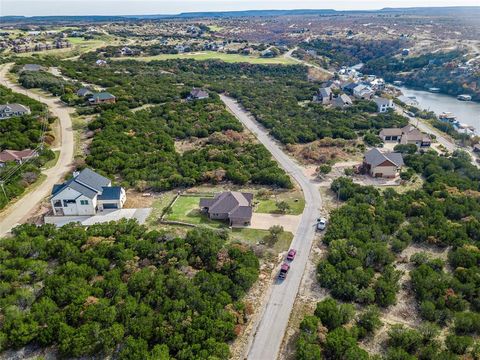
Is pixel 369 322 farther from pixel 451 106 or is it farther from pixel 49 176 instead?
pixel 451 106

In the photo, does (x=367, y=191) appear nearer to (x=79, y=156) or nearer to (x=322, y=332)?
(x=322, y=332)

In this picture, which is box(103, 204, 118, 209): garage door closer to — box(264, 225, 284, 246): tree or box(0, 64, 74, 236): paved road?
box(0, 64, 74, 236): paved road

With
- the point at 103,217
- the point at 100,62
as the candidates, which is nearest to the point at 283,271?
the point at 103,217

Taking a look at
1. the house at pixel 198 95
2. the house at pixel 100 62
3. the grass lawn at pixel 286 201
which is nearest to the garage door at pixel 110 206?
the grass lawn at pixel 286 201

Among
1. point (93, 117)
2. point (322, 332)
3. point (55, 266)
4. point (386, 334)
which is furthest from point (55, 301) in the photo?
point (93, 117)

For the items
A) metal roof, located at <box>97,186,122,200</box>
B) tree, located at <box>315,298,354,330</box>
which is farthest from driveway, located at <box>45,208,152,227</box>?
tree, located at <box>315,298,354,330</box>

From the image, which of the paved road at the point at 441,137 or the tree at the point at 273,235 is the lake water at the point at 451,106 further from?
the tree at the point at 273,235
